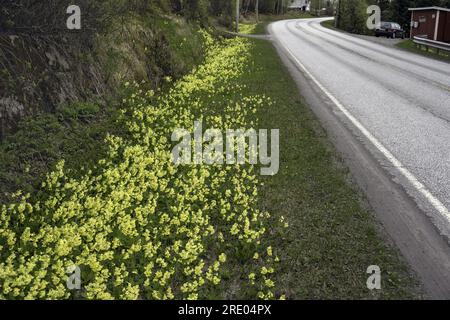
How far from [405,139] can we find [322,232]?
469cm

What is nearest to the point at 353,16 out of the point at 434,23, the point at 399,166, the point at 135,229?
the point at 434,23

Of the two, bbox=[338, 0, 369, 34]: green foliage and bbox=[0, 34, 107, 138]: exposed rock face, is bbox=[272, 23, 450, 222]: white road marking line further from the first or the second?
bbox=[338, 0, 369, 34]: green foliage

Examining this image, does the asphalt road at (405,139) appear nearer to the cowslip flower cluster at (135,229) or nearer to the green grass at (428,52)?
the cowslip flower cluster at (135,229)

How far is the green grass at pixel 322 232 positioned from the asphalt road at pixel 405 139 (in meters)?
0.33

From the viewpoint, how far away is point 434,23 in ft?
127

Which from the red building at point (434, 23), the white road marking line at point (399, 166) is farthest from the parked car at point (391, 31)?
the white road marking line at point (399, 166)

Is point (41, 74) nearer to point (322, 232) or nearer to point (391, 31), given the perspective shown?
point (322, 232)

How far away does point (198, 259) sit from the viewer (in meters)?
5.41

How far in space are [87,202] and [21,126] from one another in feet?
6.97

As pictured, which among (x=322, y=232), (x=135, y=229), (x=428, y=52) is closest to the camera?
(x=135, y=229)

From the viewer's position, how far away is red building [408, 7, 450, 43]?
37.9 metres

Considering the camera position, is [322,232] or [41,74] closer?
[322,232]

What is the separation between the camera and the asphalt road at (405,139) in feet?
18.5

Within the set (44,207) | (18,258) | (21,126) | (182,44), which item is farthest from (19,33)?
(182,44)
